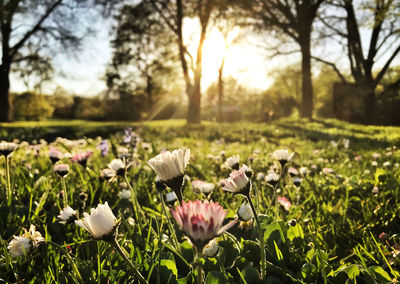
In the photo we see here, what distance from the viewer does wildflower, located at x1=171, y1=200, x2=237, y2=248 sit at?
599mm

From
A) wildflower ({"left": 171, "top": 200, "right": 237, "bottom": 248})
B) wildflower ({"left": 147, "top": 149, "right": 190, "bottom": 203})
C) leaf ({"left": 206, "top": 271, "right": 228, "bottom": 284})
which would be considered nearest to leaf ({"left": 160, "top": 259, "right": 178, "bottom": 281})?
leaf ({"left": 206, "top": 271, "right": 228, "bottom": 284})

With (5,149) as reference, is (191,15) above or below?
above

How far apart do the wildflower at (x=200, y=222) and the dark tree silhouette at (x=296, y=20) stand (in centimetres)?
1586

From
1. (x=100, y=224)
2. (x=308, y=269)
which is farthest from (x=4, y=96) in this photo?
(x=308, y=269)

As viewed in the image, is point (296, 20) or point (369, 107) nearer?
point (369, 107)

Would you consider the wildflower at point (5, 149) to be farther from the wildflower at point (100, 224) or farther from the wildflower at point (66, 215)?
the wildflower at point (100, 224)

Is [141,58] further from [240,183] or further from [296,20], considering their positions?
[240,183]

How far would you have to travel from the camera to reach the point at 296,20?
15992 mm

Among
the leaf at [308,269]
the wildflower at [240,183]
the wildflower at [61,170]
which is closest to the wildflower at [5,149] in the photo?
the wildflower at [61,170]

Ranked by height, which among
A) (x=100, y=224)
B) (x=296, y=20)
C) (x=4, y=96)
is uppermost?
(x=296, y=20)

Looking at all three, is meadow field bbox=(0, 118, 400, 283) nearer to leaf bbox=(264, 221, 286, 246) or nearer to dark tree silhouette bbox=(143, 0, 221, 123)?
leaf bbox=(264, 221, 286, 246)

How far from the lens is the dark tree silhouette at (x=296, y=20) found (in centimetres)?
1506

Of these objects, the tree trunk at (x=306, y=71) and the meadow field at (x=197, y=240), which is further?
the tree trunk at (x=306, y=71)

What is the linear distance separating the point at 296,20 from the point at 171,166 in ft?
57.0
